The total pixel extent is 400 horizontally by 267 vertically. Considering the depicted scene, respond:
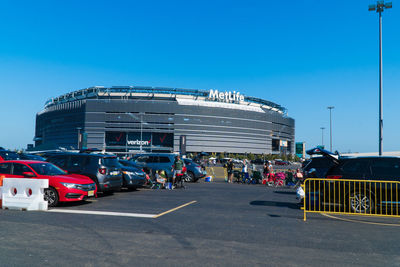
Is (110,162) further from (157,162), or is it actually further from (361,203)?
(361,203)

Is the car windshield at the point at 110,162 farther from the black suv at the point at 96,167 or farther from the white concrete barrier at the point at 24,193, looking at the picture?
the white concrete barrier at the point at 24,193

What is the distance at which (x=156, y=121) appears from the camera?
11181 cm

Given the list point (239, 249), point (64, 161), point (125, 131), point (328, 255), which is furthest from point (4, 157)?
point (125, 131)

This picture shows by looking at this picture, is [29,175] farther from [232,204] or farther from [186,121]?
[186,121]

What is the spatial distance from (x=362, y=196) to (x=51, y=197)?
32.1ft

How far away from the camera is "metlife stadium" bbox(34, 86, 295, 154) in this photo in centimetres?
11056

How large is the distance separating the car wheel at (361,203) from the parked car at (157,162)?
37.3 ft

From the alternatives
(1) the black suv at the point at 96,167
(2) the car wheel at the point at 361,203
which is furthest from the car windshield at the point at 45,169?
(2) the car wheel at the point at 361,203

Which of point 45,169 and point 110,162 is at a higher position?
point 110,162

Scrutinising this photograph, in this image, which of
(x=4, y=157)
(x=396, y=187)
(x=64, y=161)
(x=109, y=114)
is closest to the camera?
(x=396, y=187)

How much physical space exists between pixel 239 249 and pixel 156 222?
2.88 m

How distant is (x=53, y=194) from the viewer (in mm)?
10227

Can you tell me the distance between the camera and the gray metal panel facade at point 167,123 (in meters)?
110

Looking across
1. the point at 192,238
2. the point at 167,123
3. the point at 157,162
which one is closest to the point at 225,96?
the point at 167,123
